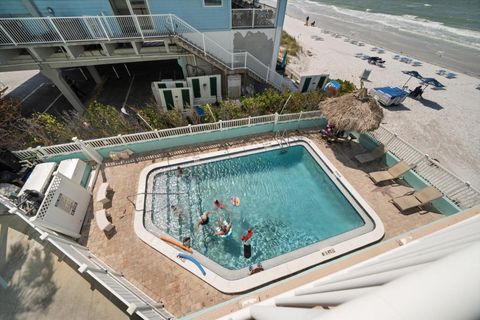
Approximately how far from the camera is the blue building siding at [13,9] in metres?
10.3

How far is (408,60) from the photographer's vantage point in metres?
24.5

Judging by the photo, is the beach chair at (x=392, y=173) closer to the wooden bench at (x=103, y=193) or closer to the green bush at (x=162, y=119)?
the green bush at (x=162, y=119)

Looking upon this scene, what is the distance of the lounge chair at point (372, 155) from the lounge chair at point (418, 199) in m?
2.51

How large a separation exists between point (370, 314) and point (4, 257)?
12.6 metres

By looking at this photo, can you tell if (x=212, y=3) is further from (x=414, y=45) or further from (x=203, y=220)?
(x=414, y=45)

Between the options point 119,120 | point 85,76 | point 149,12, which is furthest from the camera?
point 85,76

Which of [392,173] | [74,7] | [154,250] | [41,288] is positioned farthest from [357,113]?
[74,7]

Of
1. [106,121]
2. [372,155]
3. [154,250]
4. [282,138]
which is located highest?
[106,121]

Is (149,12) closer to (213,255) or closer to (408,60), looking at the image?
(213,255)

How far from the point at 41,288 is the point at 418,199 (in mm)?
16207

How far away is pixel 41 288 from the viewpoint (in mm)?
6996

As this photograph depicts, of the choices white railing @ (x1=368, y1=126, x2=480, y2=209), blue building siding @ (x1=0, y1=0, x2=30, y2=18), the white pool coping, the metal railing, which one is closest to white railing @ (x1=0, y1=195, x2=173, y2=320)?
the white pool coping

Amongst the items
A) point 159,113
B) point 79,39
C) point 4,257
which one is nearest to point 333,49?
point 159,113

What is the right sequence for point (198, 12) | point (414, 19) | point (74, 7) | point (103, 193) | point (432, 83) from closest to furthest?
point (103, 193)
point (74, 7)
point (198, 12)
point (432, 83)
point (414, 19)
